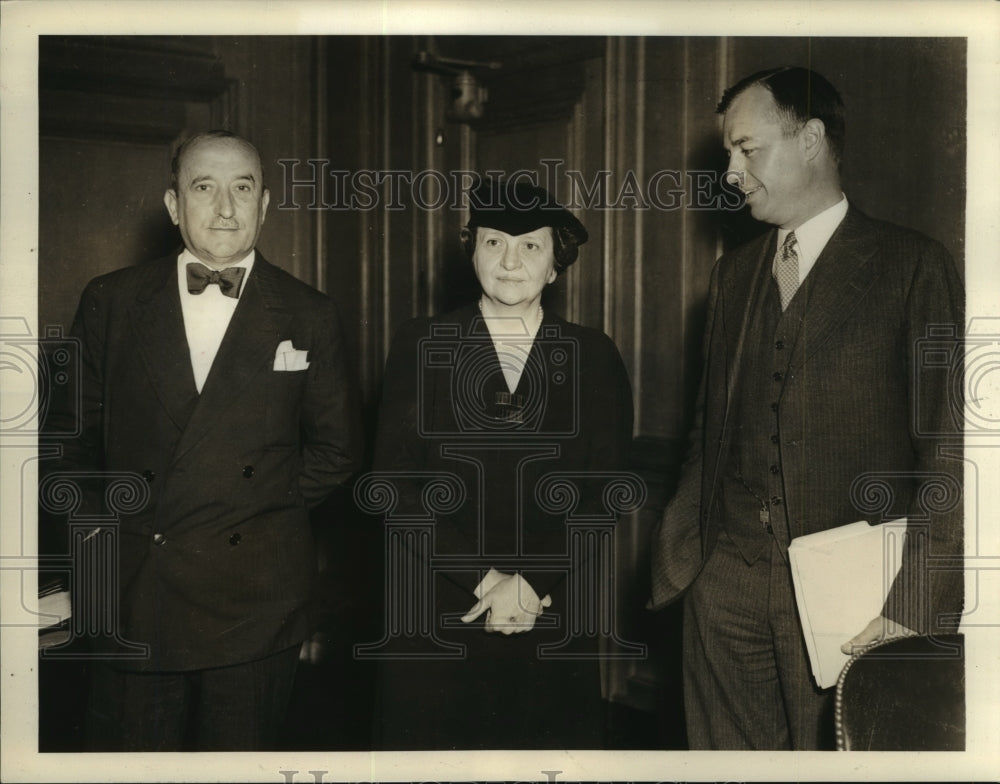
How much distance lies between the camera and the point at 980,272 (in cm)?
237

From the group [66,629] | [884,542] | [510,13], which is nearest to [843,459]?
[884,542]

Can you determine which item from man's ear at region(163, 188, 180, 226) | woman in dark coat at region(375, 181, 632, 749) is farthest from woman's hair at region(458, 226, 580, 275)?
man's ear at region(163, 188, 180, 226)

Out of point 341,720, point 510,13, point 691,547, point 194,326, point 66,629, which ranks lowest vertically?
point 341,720

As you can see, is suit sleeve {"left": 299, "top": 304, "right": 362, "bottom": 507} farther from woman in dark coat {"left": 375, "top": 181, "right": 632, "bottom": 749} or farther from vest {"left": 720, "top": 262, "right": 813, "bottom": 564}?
vest {"left": 720, "top": 262, "right": 813, "bottom": 564}

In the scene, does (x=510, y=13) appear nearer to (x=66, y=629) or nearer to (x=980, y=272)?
(x=980, y=272)

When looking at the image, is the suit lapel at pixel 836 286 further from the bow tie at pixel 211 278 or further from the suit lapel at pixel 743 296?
the bow tie at pixel 211 278

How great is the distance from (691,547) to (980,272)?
903 millimetres

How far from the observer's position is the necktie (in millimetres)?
2238

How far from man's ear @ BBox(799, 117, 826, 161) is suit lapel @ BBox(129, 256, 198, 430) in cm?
142

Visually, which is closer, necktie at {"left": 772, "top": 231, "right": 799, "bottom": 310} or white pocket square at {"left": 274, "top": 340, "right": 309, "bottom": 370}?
necktie at {"left": 772, "top": 231, "right": 799, "bottom": 310}

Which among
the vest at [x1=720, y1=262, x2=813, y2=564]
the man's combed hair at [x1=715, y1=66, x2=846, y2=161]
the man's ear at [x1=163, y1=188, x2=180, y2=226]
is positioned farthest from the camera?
the man's ear at [x1=163, y1=188, x2=180, y2=226]

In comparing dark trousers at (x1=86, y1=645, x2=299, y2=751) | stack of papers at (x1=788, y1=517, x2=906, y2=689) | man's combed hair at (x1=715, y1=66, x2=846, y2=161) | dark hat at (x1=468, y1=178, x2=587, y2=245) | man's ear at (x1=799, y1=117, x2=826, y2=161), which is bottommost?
dark trousers at (x1=86, y1=645, x2=299, y2=751)

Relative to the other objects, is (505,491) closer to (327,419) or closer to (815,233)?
(327,419)

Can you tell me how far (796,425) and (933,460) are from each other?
1.04 feet
